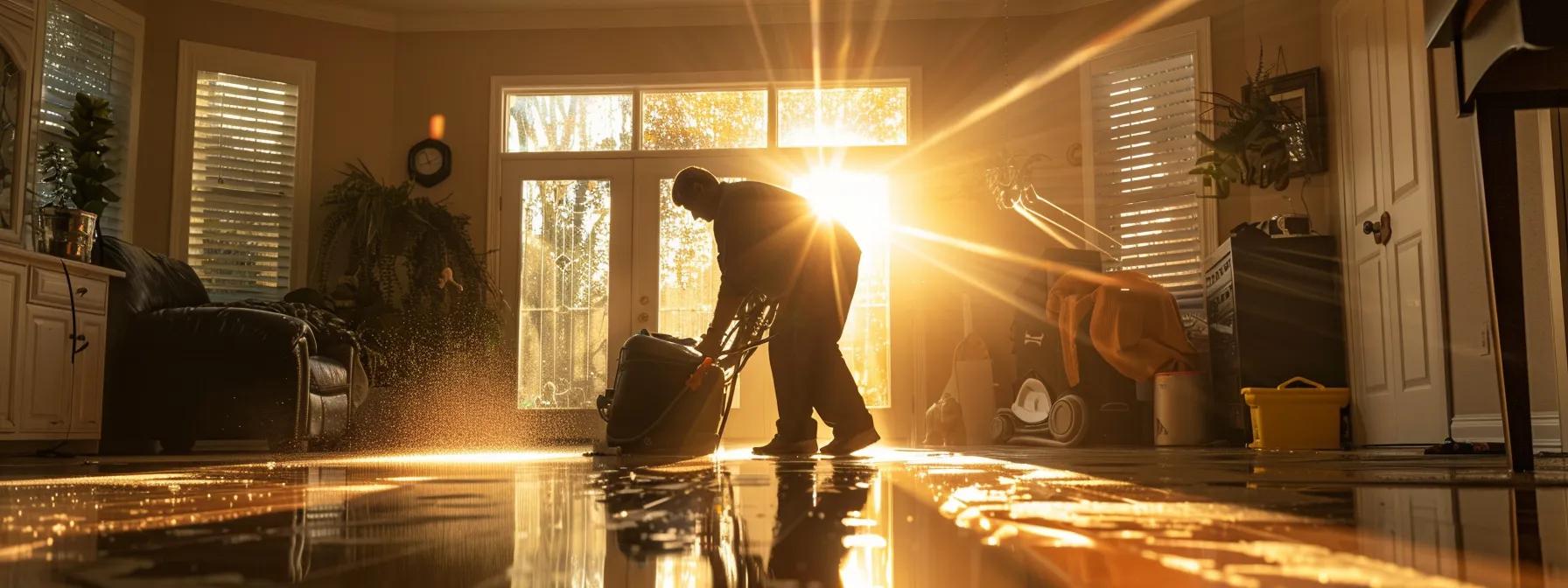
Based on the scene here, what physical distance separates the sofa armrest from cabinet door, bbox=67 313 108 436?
230 millimetres

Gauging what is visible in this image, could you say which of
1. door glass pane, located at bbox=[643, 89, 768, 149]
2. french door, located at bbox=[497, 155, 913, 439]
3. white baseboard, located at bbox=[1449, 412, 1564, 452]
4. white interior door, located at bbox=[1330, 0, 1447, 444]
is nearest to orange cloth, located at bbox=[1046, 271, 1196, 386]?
white interior door, located at bbox=[1330, 0, 1447, 444]

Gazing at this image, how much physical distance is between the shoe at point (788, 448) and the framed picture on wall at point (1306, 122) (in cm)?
332

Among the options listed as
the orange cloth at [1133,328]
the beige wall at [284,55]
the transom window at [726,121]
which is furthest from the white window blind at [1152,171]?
the beige wall at [284,55]

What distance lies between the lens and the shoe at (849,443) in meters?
3.83

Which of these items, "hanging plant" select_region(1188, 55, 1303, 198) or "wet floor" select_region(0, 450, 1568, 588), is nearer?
"wet floor" select_region(0, 450, 1568, 588)

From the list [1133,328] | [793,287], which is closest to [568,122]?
[1133,328]

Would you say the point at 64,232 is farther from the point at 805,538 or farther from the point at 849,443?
the point at 805,538

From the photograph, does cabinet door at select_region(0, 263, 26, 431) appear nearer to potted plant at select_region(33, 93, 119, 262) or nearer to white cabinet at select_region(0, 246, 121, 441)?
white cabinet at select_region(0, 246, 121, 441)

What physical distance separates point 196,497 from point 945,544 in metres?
0.75

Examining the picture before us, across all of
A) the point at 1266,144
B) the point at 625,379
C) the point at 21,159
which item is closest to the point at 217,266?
the point at 21,159

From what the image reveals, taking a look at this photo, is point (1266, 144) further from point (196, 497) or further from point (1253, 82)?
point (196, 497)

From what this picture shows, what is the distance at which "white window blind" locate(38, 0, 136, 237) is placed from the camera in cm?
679

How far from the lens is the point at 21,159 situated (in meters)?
5.54

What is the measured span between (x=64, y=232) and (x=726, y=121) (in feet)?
13.9
